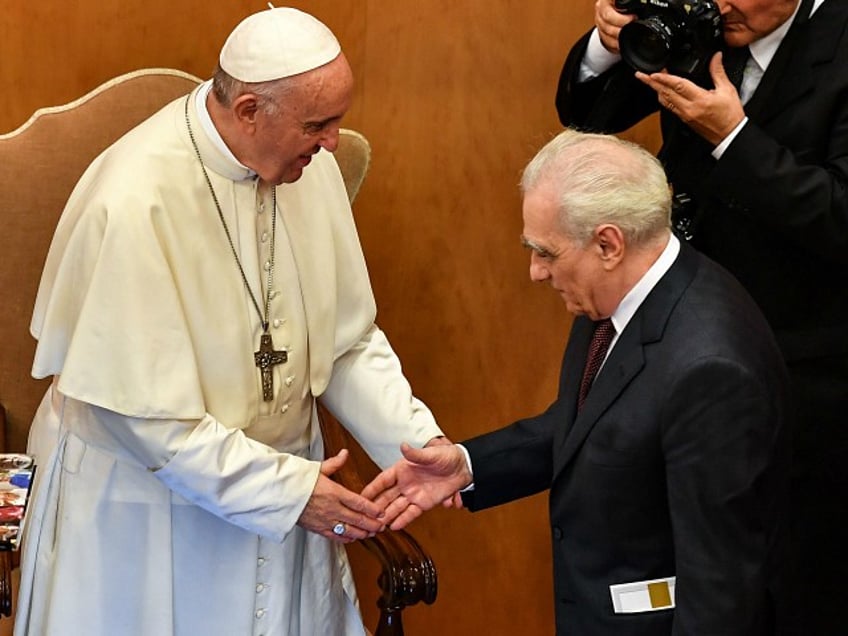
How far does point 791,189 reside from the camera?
316 centimetres

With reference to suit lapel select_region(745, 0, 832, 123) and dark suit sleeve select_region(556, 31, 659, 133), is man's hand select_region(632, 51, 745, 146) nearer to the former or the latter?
suit lapel select_region(745, 0, 832, 123)

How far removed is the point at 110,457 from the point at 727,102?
4.97 feet

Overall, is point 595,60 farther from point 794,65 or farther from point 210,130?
point 210,130

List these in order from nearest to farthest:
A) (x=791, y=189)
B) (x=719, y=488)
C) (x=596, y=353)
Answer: (x=719, y=488)
(x=596, y=353)
(x=791, y=189)

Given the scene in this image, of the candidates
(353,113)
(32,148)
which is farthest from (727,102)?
(32,148)

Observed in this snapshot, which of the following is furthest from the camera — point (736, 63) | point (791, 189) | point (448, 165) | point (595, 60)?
point (448, 165)

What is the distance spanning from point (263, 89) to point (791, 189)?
3.67 feet

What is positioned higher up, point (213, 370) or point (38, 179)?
point (38, 179)

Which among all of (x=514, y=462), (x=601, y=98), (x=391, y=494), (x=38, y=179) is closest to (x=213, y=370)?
(x=391, y=494)

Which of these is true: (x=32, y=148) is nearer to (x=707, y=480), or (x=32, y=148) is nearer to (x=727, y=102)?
(x=727, y=102)

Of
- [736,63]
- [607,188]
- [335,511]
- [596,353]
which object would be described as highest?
[736,63]

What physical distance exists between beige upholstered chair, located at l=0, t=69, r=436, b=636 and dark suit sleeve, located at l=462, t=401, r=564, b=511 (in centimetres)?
41

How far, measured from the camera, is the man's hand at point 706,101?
3209 mm

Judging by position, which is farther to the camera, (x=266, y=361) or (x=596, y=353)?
(x=266, y=361)
